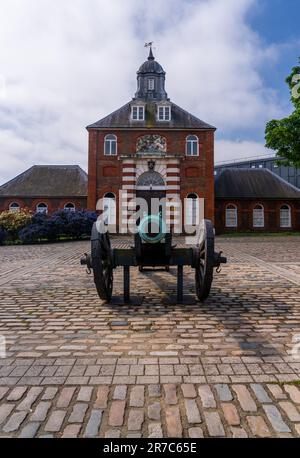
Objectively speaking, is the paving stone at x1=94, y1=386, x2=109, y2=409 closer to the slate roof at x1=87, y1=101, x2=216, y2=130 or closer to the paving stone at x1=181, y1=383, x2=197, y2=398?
the paving stone at x1=181, y1=383, x2=197, y2=398

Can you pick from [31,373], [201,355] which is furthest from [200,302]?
[31,373]

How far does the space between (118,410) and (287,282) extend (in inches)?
225

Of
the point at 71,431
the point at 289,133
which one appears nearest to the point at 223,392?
the point at 71,431

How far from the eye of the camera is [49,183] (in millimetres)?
31219

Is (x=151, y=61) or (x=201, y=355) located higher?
(x=151, y=61)

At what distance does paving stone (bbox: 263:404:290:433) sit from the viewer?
7.50ft

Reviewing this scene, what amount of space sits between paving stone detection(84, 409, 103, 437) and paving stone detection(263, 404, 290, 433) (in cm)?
112

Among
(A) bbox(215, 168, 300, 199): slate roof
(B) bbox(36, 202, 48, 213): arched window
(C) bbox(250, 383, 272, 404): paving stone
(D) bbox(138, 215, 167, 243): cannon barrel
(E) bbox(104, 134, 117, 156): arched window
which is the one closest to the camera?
(C) bbox(250, 383, 272, 404): paving stone

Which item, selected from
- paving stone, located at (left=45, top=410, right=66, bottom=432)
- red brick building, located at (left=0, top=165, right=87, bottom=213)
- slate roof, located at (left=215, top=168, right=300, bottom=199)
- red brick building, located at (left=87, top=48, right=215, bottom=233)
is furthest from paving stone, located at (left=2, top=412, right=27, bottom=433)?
slate roof, located at (left=215, top=168, right=300, bottom=199)

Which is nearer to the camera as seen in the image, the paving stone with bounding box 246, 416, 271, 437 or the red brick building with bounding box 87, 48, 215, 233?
the paving stone with bounding box 246, 416, 271, 437

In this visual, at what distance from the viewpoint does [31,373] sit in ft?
10.3

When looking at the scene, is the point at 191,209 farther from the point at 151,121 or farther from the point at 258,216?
the point at 151,121

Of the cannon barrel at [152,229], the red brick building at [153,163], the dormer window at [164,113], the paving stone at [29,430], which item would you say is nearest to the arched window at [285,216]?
the red brick building at [153,163]
